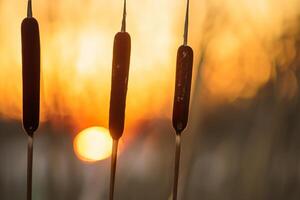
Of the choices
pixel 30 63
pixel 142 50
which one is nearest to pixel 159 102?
pixel 142 50

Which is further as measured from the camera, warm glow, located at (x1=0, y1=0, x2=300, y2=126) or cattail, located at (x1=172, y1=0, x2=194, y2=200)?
warm glow, located at (x1=0, y1=0, x2=300, y2=126)

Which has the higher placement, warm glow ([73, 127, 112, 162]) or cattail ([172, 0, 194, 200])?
cattail ([172, 0, 194, 200])

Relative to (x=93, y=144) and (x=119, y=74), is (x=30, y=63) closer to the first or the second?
(x=119, y=74)

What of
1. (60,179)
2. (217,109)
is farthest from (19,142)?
(217,109)

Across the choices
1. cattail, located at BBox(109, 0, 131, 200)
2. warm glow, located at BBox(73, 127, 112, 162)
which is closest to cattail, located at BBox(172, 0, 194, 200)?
cattail, located at BBox(109, 0, 131, 200)

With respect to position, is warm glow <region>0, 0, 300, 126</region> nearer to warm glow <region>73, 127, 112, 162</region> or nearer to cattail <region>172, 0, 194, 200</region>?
warm glow <region>73, 127, 112, 162</region>

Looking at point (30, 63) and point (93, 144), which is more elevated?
point (30, 63)

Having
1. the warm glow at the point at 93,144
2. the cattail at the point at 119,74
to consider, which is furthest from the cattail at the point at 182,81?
the warm glow at the point at 93,144
